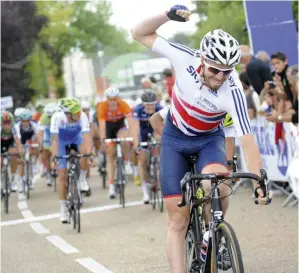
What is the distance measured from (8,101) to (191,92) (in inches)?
1264

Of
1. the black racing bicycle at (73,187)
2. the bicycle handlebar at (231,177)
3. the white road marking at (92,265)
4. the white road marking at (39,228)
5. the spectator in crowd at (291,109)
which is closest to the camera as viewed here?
the bicycle handlebar at (231,177)

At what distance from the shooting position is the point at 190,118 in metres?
6.53

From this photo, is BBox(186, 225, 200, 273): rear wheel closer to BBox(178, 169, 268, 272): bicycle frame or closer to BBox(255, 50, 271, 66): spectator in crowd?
BBox(178, 169, 268, 272): bicycle frame

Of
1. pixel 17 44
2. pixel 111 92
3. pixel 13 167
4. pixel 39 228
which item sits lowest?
pixel 39 228

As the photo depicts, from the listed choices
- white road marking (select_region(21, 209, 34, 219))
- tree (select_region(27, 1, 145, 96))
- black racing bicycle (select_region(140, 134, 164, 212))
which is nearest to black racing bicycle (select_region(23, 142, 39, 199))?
white road marking (select_region(21, 209, 34, 219))

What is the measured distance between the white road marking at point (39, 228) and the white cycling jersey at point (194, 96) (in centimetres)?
648

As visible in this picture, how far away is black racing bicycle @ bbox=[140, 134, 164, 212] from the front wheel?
8.53 m

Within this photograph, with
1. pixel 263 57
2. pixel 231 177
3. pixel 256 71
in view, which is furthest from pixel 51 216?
pixel 231 177

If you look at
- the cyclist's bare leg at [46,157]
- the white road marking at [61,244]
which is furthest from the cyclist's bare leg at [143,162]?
the cyclist's bare leg at [46,157]

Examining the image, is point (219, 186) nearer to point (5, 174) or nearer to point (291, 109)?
point (291, 109)

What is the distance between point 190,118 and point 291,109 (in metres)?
6.38

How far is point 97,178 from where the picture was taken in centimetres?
2323

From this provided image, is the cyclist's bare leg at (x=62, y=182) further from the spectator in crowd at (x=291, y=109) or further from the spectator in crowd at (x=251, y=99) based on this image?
the spectator in crowd at (x=251, y=99)

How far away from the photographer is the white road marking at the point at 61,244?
418 inches
